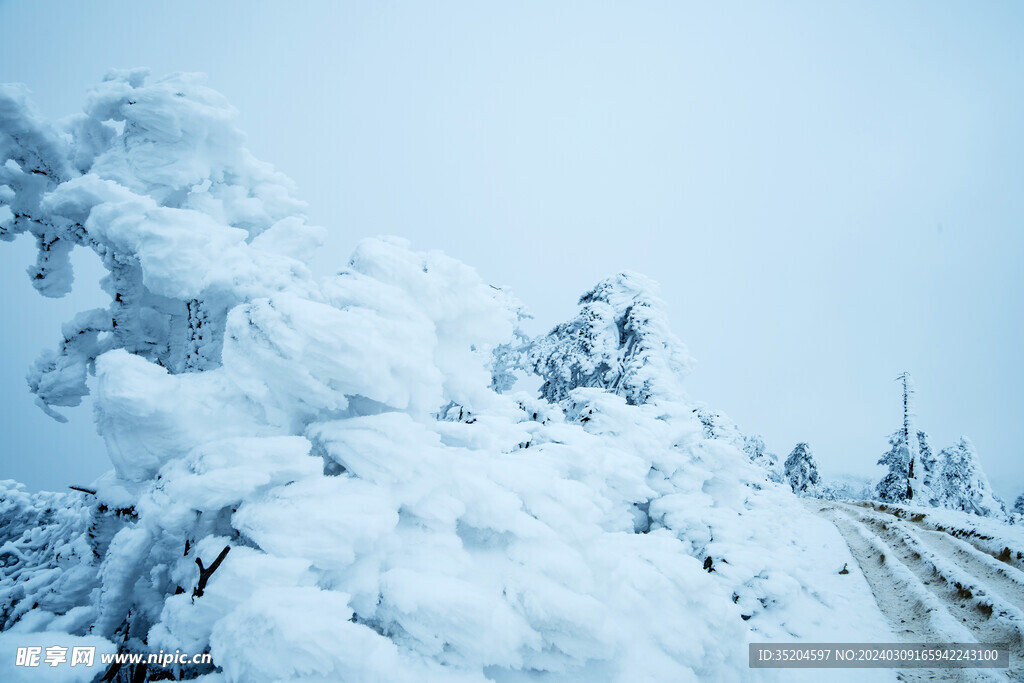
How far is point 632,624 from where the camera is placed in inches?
158

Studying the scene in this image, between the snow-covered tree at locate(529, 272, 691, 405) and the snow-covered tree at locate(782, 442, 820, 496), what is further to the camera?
the snow-covered tree at locate(782, 442, 820, 496)

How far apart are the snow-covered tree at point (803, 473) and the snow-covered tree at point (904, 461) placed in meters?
5.36

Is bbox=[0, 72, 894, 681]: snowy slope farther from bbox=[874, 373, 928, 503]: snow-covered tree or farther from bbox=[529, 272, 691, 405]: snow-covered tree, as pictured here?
bbox=[874, 373, 928, 503]: snow-covered tree

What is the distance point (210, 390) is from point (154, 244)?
1636 mm

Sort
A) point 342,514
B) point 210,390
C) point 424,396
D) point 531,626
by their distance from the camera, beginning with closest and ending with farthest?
1. point 342,514
2. point 531,626
3. point 210,390
4. point 424,396

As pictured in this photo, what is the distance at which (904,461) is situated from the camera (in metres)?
30.3

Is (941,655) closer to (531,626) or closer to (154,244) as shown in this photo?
(531,626)

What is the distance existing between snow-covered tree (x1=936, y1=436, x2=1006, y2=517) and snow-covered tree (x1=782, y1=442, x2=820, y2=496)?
31.4 feet

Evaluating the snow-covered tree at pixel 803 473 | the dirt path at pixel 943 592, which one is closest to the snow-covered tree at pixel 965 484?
the snow-covered tree at pixel 803 473

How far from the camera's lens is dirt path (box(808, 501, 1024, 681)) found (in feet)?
23.3

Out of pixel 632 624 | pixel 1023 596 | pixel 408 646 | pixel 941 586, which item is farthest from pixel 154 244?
pixel 1023 596

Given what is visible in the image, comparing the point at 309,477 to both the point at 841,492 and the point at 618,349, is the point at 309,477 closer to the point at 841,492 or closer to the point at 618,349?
the point at 618,349

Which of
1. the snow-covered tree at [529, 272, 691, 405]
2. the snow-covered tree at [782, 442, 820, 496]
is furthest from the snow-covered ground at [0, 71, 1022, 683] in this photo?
the snow-covered tree at [782, 442, 820, 496]

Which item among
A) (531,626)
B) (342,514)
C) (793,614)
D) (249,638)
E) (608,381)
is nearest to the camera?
(249,638)
